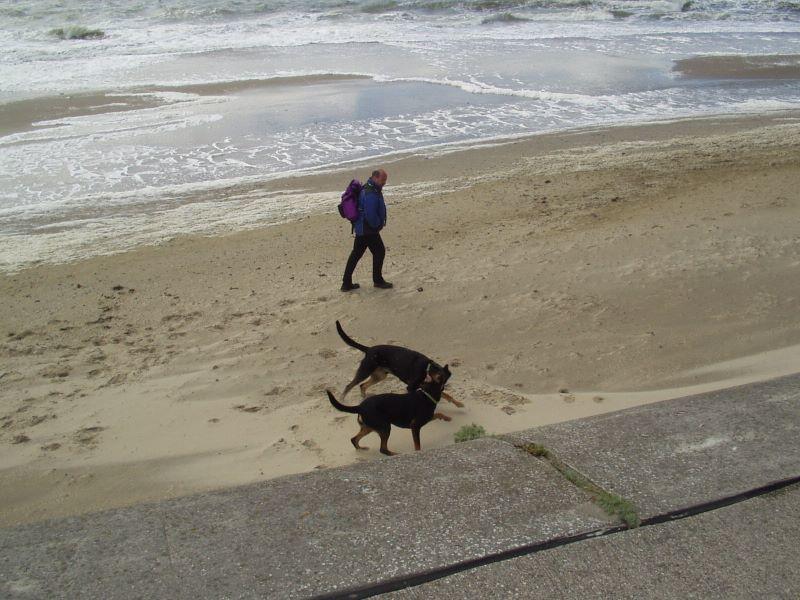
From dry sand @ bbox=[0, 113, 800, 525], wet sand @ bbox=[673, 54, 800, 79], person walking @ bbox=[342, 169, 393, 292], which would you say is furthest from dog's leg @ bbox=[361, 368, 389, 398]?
wet sand @ bbox=[673, 54, 800, 79]

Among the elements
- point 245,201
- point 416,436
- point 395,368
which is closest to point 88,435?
point 395,368

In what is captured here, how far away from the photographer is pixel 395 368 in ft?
20.3

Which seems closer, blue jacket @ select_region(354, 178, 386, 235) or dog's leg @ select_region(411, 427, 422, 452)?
dog's leg @ select_region(411, 427, 422, 452)

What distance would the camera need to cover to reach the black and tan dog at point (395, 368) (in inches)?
232

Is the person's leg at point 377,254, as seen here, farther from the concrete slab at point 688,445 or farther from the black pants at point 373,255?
the concrete slab at point 688,445

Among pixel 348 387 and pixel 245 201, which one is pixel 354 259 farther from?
pixel 245 201

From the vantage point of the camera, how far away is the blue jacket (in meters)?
8.40

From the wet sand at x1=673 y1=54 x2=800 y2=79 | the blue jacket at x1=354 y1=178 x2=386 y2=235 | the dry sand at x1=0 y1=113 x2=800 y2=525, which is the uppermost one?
the blue jacket at x1=354 y1=178 x2=386 y2=235

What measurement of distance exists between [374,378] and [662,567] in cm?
365

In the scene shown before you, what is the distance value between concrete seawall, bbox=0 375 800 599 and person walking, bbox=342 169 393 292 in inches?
188

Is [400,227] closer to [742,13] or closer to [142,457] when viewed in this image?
[142,457]

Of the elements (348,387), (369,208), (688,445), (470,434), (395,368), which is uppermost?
(688,445)

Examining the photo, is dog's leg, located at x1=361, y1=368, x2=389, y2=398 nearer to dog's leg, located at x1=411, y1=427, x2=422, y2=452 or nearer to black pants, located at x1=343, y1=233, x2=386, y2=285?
dog's leg, located at x1=411, y1=427, x2=422, y2=452

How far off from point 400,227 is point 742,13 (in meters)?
33.1
